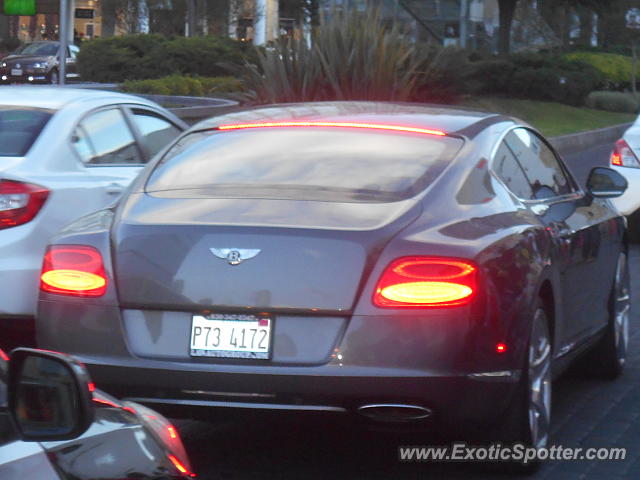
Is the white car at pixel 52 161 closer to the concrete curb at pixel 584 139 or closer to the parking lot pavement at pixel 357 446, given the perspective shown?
the parking lot pavement at pixel 357 446

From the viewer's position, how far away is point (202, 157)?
6277 mm

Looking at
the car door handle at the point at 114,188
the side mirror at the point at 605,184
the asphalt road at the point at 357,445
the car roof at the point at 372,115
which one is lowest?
the asphalt road at the point at 357,445

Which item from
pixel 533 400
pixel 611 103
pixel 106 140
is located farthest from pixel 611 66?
pixel 533 400

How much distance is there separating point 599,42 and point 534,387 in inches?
2612

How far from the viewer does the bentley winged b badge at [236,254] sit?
17.3 ft

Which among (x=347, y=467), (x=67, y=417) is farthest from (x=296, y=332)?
(x=67, y=417)

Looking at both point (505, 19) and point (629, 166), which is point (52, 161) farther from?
point (505, 19)

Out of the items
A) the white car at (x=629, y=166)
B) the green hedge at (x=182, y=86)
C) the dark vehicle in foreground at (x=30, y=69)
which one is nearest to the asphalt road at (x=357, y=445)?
the white car at (x=629, y=166)

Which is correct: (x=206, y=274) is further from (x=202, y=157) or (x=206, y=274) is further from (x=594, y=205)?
(x=594, y=205)

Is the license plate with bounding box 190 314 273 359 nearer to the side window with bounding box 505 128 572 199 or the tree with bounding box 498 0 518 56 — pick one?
the side window with bounding box 505 128 572 199

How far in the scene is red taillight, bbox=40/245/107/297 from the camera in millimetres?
5465

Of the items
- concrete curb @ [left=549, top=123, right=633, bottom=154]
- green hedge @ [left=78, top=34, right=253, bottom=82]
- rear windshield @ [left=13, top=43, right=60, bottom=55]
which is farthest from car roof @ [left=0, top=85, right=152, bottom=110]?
rear windshield @ [left=13, top=43, right=60, bottom=55]

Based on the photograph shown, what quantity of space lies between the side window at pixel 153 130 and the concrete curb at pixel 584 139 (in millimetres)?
16746

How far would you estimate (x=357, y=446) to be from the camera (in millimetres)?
6406
